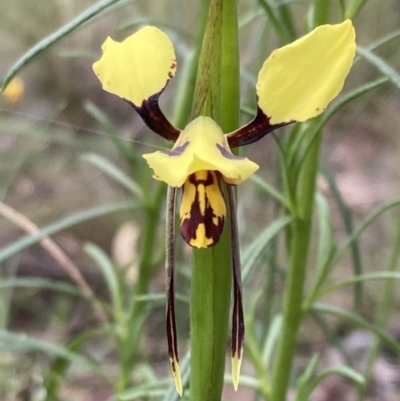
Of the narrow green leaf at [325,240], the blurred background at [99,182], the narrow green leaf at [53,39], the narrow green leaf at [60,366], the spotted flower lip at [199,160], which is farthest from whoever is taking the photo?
the blurred background at [99,182]

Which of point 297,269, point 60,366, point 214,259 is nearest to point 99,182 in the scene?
point 60,366

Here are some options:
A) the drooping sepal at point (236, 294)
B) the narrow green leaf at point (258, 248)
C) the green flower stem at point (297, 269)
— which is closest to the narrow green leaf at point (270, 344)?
the green flower stem at point (297, 269)

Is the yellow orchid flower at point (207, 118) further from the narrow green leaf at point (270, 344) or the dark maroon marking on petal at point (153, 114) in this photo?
the narrow green leaf at point (270, 344)

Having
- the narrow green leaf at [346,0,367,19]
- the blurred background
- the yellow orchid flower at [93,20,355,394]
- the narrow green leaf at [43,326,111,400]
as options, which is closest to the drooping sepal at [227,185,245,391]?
the yellow orchid flower at [93,20,355,394]

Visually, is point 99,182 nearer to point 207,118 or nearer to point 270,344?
point 270,344

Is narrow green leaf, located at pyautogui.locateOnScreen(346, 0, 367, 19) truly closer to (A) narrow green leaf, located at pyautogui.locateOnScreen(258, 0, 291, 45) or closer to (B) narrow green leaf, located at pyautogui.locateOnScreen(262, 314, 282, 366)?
(A) narrow green leaf, located at pyautogui.locateOnScreen(258, 0, 291, 45)

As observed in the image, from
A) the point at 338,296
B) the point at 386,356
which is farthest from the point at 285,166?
the point at 338,296

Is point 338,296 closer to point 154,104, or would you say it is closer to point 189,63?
point 189,63
